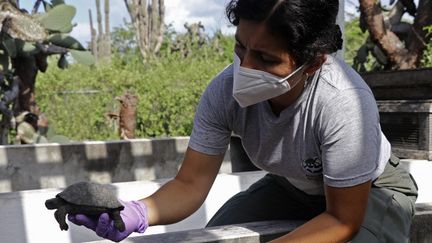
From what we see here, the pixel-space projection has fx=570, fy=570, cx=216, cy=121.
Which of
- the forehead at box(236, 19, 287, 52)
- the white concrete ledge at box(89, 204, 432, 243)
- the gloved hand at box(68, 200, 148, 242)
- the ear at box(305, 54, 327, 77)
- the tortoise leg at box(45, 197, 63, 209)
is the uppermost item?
the forehead at box(236, 19, 287, 52)

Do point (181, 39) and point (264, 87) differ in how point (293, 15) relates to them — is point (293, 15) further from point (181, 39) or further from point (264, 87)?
point (181, 39)

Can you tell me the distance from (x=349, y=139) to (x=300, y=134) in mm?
167

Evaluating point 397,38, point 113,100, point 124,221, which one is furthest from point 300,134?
point 113,100

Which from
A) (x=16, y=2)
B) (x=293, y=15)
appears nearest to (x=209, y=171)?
(x=293, y=15)

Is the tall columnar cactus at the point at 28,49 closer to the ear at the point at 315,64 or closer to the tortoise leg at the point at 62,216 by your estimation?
the tortoise leg at the point at 62,216

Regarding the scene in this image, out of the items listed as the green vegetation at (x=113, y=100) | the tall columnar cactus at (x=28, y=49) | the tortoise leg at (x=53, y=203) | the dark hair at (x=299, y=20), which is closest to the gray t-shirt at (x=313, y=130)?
the dark hair at (x=299, y=20)

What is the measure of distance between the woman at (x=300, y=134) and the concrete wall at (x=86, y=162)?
2.66 m

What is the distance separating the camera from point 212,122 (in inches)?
66.9

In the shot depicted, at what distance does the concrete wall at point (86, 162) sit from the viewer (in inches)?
162

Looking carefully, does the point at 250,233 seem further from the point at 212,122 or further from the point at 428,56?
the point at 428,56

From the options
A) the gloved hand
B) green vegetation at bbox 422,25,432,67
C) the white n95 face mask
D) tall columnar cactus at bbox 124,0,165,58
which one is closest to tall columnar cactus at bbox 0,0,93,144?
green vegetation at bbox 422,25,432,67

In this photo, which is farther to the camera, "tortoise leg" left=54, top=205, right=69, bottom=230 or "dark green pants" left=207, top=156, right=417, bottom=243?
"dark green pants" left=207, top=156, right=417, bottom=243

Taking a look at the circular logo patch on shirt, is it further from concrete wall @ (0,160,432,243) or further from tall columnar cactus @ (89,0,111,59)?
tall columnar cactus @ (89,0,111,59)

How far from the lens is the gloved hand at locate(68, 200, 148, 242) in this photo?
4.91ft
